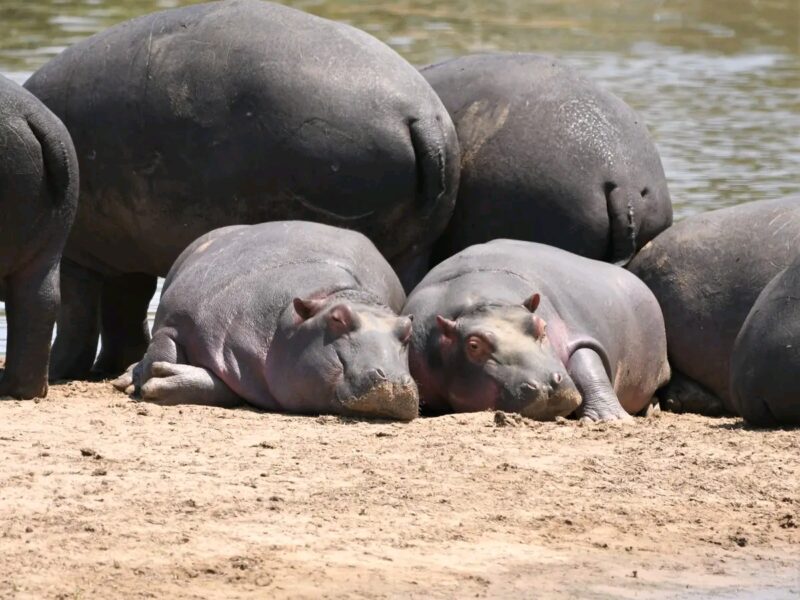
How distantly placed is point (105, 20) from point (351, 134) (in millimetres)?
13531

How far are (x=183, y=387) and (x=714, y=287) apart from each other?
2650mm

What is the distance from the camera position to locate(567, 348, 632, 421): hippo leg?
26.2ft

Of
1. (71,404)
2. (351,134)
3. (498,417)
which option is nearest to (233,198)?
(351,134)

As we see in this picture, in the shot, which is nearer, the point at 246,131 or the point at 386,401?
the point at 386,401

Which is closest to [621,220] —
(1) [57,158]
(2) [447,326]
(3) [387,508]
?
(2) [447,326]

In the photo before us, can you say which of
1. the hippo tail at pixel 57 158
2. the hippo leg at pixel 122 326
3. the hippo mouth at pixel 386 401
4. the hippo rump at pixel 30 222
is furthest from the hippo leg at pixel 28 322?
the hippo leg at pixel 122 326

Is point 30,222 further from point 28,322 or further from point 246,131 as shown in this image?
point 246,131

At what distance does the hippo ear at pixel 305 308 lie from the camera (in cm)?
779

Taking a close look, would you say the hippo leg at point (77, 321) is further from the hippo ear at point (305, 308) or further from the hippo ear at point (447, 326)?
the hippo ear at point (447, 326)

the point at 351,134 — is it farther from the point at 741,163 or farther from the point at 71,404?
the point at 741,163

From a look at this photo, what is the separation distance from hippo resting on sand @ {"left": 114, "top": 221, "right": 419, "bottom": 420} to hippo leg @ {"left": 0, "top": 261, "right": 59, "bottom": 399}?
43 centimetres

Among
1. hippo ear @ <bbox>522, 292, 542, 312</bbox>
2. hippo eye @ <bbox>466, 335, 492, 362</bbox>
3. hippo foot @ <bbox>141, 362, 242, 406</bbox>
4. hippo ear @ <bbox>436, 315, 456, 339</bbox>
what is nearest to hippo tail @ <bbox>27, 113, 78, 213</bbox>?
hippo foot @ <bbox>141, 362, 242, 406</bbox>

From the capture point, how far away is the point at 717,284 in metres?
9.13

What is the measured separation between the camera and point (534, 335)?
7.84 m
